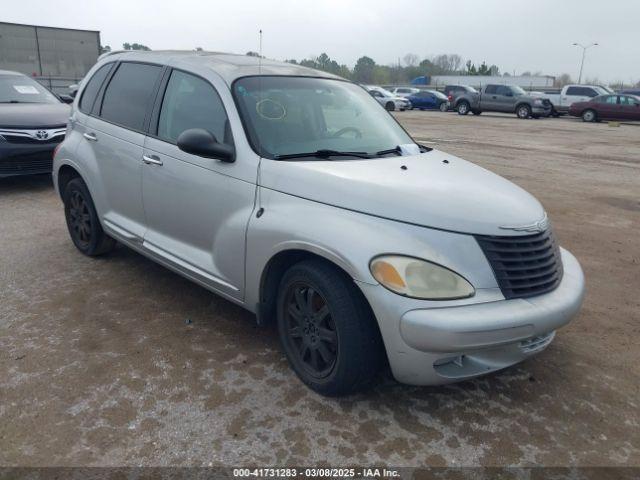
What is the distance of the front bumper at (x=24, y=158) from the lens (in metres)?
7.28

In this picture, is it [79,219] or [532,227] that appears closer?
[532,227]

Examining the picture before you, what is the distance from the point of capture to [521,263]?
9.12ft

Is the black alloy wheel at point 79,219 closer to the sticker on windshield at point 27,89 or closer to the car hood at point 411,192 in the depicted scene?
the car hood at point 411,192

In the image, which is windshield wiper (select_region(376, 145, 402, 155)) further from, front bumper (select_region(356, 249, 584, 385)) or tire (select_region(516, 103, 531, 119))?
tire (select_region(516, 103, 531, 119))

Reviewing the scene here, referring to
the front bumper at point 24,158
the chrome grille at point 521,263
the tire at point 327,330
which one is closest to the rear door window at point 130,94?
the tire at point 327,330

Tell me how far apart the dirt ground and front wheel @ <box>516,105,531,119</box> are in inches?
1025

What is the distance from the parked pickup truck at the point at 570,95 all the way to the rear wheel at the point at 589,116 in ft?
4.79

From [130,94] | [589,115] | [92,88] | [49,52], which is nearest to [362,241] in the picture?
[130,94]

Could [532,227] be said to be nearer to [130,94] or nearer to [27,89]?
[130,94]

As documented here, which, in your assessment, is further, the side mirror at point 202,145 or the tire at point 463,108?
the tire at point 463,108

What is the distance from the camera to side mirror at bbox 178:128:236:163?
3.18m

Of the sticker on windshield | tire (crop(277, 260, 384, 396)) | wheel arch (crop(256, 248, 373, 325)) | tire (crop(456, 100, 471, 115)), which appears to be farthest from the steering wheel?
tire (crop(456, 100, 471, 115))

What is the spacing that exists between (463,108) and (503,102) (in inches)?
93.6

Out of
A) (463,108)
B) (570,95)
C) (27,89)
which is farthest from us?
(463,108)
